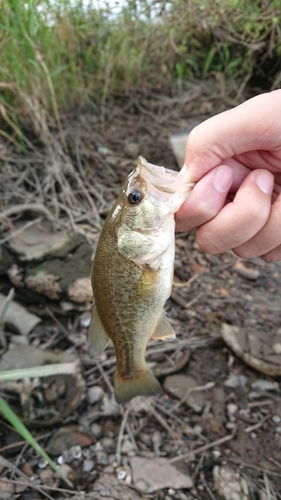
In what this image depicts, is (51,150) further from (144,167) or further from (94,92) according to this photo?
(144,167)

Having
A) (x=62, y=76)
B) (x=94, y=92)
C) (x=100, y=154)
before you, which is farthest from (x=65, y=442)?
(x=94, y=92)

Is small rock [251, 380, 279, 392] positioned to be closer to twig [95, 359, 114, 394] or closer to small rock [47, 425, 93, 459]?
twig [95, 359, 114, 394]

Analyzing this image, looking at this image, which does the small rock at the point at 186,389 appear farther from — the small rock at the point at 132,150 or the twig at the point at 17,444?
the small rock at the point at 132,150

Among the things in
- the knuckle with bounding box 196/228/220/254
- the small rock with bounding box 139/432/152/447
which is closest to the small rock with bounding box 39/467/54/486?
the small rock with bounding box 139/432/152/447

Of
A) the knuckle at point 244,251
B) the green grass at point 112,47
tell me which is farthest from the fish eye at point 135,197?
the green grass at point 112,47

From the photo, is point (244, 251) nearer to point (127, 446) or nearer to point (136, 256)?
point (136, 256)

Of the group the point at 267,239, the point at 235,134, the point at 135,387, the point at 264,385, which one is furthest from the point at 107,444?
the point at 235,134

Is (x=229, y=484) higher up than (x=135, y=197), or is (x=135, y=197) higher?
(x=135, y=197)
